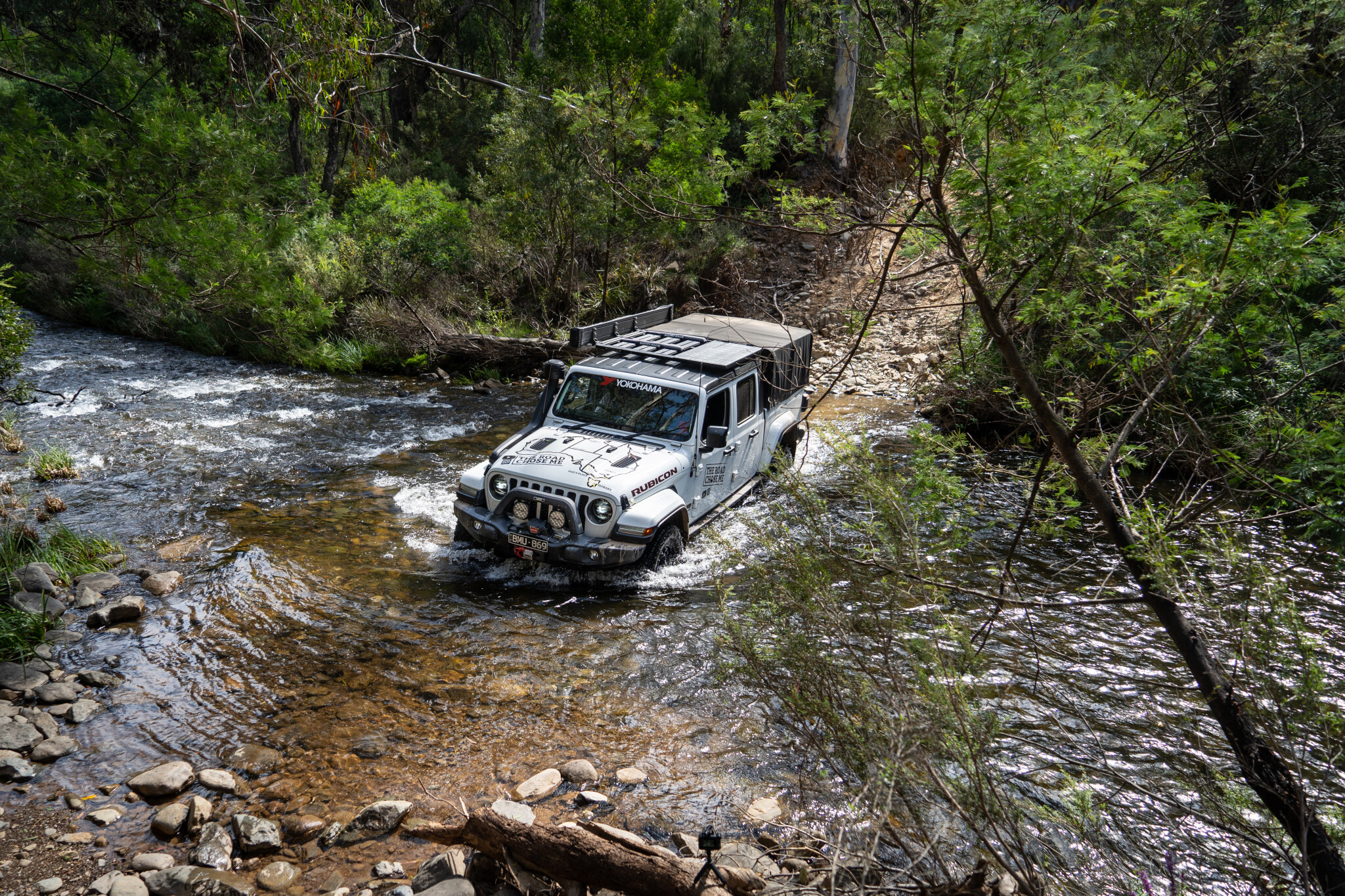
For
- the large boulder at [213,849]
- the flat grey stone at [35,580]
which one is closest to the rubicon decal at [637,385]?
the large boulder at [213,849]

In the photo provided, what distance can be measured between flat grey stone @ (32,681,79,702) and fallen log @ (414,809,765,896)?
3438 millimetres

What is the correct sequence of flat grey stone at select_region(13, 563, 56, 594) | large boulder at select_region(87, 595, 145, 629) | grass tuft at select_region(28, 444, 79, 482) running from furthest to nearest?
1. grass tuft at select_region(28, 444, 79, 482)
2. flat grey stone at select_region(13, 563, 56, 594)
3. large boulder at select_region(87, 595, 145, 629)

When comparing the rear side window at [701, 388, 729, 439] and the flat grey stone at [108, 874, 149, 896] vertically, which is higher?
the rear side window at [701, 388, 729, 439]

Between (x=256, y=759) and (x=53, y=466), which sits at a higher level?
(x=53, y=466)

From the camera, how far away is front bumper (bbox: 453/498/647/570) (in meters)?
6.60

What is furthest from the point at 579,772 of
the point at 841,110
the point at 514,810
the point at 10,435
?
the point at 841,110

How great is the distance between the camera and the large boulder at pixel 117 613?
6184 millimetres

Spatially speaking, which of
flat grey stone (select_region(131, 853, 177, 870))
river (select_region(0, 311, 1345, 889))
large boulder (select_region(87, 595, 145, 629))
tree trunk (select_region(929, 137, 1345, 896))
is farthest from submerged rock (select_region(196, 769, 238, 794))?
tree trunk (select_region(929, 137, 1345, 896))

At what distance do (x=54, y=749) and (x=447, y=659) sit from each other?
2416 millimetres

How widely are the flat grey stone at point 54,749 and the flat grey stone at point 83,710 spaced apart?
0.20 m

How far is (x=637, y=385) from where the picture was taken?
768cm

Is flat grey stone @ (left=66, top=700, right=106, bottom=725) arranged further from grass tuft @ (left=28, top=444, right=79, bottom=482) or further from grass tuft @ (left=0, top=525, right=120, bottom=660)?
grass tuft @ (left=28, top=444, right=79, bottom=482)

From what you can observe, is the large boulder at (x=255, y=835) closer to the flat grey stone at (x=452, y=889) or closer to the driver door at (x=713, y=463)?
the flat grey stone at (x=452, y=889)

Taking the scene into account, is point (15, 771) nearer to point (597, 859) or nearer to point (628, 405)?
point (597, 859)
